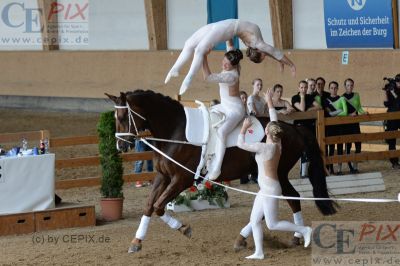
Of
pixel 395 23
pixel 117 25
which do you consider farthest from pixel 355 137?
pixel 117 25

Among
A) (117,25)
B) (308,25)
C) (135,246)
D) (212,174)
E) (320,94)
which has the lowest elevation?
(135,246)

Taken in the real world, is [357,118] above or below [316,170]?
above

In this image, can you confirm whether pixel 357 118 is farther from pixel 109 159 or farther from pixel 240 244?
Answer: pixel 240 244

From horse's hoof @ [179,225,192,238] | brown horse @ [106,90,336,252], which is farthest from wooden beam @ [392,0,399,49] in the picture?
horse's hoof @ [179,225,192,238]

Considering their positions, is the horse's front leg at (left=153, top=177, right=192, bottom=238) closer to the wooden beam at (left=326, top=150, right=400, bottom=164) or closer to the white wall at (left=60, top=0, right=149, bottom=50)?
the wooden beam at (left=326, top=150, right=400, bottom=164)

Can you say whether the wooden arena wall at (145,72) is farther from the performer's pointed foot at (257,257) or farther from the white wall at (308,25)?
the performer's pointed foot at (257,257)

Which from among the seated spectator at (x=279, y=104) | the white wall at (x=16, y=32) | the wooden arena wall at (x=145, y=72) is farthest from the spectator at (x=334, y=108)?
the white wall at (x=16, y=32)

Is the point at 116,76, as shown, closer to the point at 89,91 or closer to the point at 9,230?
the point at 89,91

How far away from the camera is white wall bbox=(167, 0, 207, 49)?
2480 centimetres

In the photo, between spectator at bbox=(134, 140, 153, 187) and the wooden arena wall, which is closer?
spectator at bbox=(134, 140, 153, 187)

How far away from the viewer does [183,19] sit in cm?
2538

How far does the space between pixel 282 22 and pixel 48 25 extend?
8.47 m

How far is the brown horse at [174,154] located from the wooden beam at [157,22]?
14106mm

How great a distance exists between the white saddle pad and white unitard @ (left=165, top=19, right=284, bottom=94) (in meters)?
0.49
